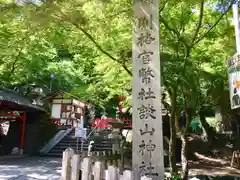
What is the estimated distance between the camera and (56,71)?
14.5m

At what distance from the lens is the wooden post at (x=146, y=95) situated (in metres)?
3.63

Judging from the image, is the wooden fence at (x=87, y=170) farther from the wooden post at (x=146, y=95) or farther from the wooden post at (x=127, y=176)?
the wooden post at (x=146, y=95)

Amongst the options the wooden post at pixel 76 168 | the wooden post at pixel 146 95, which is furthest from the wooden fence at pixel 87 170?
the wooden post at pixel 146 95

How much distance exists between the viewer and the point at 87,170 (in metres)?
3.57

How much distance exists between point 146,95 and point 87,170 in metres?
1.42

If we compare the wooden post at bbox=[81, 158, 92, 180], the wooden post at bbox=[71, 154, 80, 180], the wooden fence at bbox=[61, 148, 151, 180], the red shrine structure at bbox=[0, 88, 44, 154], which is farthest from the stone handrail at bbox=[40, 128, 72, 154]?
the wooden post at bbox=[81, 158, 92, 180]

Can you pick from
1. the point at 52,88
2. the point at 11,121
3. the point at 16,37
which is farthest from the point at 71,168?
the point at 52,88

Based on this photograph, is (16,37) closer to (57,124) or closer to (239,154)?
(57,124)

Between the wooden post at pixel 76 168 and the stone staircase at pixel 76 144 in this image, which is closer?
the wooden post at pixel 76 168

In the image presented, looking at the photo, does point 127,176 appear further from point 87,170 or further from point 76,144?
point 76,144

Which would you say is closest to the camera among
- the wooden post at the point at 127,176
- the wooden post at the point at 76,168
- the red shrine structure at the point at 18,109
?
the wooden post at the point at 127,176

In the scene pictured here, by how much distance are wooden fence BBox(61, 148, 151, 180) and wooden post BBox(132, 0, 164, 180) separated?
1.48 ft

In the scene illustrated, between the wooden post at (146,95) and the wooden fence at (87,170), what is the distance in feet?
1.48

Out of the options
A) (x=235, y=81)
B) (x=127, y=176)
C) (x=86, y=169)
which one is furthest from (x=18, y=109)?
(x=235, y=81)
